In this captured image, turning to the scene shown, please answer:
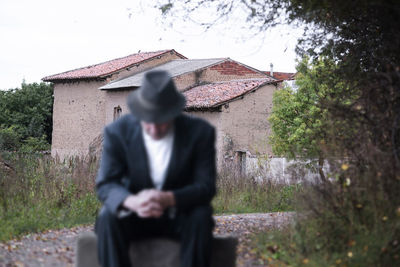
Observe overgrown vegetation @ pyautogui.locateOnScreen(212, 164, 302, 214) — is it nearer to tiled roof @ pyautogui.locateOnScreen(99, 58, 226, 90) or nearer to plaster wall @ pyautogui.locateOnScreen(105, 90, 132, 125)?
tiled roof @ pyautogui.locateOnScreen(99, 58, 226, 90)

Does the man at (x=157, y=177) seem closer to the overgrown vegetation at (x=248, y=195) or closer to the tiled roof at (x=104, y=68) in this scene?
the overgrown vegetation at (x=248, y=195)

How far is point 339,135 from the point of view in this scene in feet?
21.2

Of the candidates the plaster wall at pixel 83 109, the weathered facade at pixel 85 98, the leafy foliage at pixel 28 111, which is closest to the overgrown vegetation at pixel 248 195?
the plaster wall at pixel 83 109

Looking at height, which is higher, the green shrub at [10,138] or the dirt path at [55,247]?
the green shrub at [10,138]

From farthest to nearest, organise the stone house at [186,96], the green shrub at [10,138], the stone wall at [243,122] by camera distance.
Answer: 1. the green shrub at [10,138]
2. the stone house at [186,96]
3. the stone wall at [243,122]

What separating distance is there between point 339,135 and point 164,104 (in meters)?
3.19

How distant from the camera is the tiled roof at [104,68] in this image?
3697 cm

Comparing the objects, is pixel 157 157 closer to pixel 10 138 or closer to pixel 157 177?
pixel 157 177

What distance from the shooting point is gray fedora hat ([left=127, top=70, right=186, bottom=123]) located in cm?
380

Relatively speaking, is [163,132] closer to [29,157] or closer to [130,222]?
[130,222]

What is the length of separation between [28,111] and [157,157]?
1961 inches

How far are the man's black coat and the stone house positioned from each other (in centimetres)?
2103

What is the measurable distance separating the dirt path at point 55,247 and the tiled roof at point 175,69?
24.2 m

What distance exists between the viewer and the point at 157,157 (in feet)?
12.9
